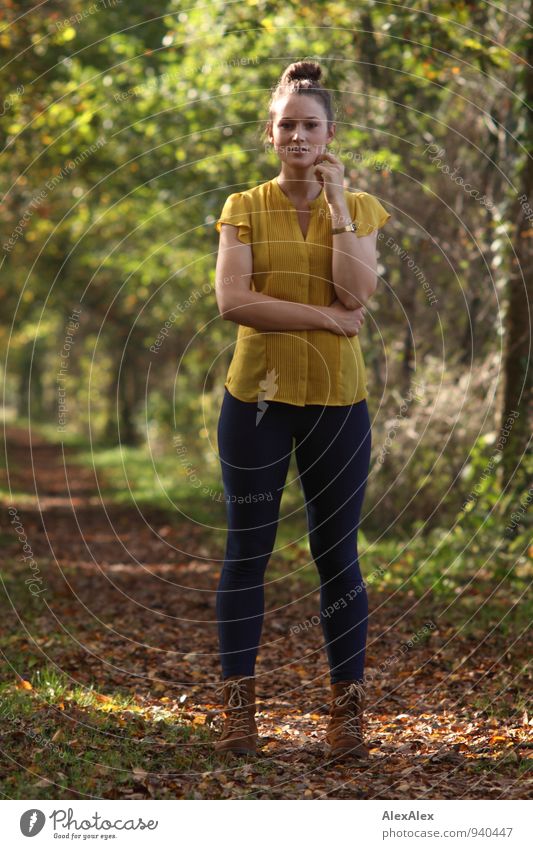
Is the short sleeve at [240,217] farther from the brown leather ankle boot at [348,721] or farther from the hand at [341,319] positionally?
the brown leather ankle boot at [348,721]

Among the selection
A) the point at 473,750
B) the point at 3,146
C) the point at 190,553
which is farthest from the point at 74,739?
the point at 3,146

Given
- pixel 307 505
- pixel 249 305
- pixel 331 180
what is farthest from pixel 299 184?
pixel 307 505

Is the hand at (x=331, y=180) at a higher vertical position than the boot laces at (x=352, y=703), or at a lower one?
higher

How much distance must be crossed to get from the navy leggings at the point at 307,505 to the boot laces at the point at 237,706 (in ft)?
0.17

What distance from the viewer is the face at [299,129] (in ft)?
12.8

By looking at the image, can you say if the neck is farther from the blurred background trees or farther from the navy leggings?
the blurred background trees

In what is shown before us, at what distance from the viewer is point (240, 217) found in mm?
3975

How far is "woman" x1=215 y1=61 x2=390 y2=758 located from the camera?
3945 millimetres

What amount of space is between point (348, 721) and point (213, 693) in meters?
1.45

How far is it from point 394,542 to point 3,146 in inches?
267

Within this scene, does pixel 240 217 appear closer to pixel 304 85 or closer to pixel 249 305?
pixel 249 305

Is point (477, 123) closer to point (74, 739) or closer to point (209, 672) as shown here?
point (209, 672)

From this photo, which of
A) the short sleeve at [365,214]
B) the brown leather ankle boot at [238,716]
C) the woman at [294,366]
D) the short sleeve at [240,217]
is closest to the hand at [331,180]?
the woman at [294,366]

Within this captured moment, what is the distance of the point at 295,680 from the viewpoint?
5844 millimetres
